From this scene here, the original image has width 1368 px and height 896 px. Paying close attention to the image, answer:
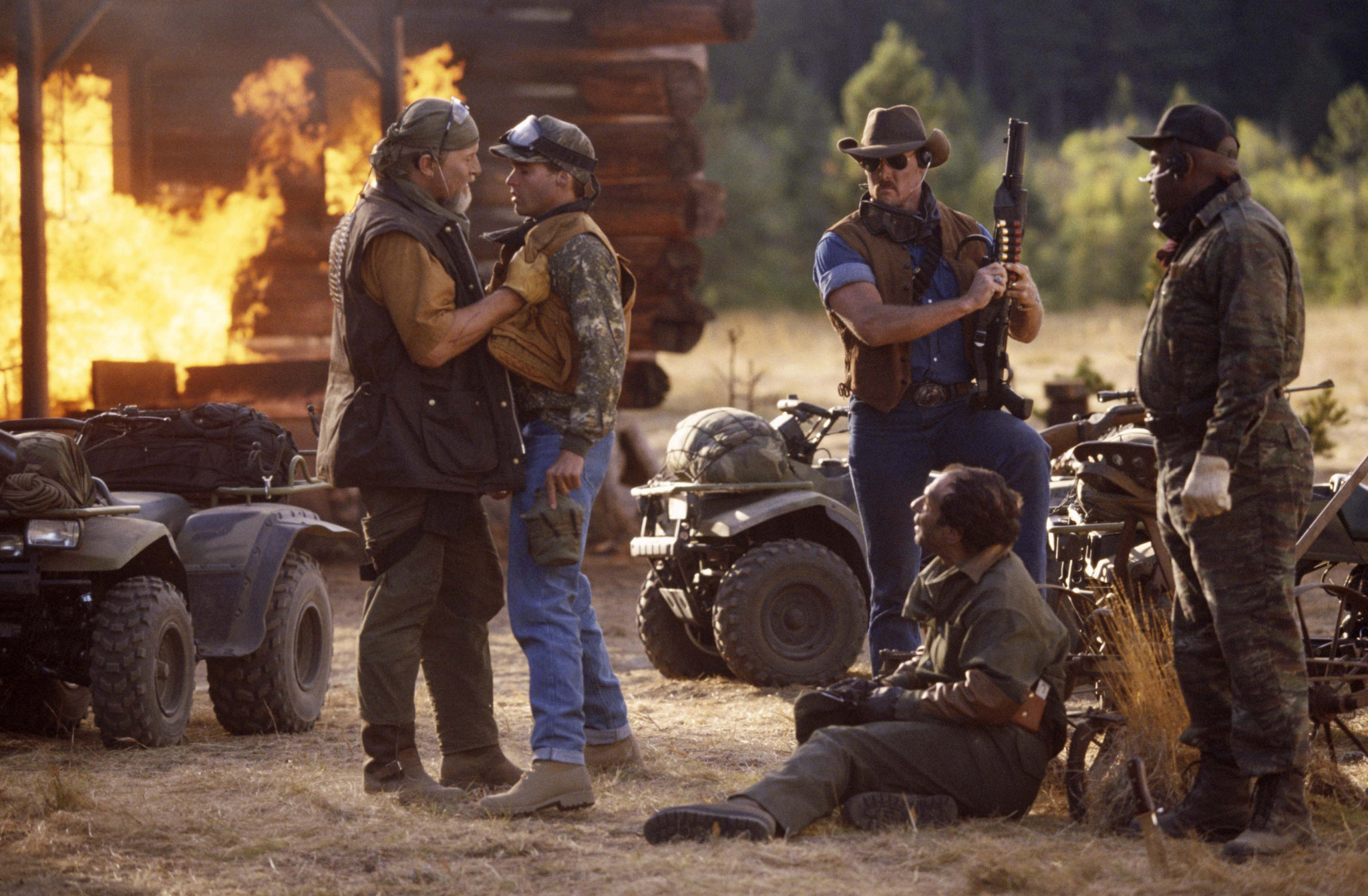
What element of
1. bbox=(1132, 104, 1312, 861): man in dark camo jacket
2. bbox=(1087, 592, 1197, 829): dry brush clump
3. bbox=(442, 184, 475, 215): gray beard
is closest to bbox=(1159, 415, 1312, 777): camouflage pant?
bbox=(1132, 104, 1312, 861): man in dark camo jacket

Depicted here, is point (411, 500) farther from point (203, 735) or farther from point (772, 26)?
point (772, 26)

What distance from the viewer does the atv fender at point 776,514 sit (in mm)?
7910

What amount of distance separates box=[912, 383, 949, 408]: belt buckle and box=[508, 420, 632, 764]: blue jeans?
44.6 inches

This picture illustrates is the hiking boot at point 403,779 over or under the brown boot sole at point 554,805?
over

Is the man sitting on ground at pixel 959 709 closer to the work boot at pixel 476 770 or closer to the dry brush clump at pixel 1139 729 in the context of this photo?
the dry brush clump at pixel 1139 729

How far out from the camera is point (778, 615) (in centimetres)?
796

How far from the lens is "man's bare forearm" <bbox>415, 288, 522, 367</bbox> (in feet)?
16.2

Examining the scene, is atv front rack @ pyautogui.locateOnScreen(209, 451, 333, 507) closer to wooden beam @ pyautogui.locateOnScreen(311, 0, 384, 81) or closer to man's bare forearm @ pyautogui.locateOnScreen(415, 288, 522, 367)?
man's bare forearm @ pyautogui.locateOnScreen(415, 288, 522, 367)

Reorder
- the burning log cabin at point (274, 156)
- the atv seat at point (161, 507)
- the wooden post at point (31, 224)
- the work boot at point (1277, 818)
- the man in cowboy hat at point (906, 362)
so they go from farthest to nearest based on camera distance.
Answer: the burning log cabin at point (274, 156) < the wooden post at point (31, 224) < the atv seat at point (161, 507) < the man in cowboy hat at point (906, 362) < the work boot at point (1277, 818)

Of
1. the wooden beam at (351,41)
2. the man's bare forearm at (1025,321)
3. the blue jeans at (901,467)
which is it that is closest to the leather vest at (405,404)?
the blue jeans at (901,467)

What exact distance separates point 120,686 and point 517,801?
213cm

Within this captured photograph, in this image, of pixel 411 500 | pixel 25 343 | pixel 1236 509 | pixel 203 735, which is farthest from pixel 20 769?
pixel 25 343

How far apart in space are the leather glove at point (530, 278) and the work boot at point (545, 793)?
141 centimetres

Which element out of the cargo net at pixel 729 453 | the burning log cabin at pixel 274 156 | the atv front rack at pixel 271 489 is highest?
the burning log cabin at pixel 274 156
